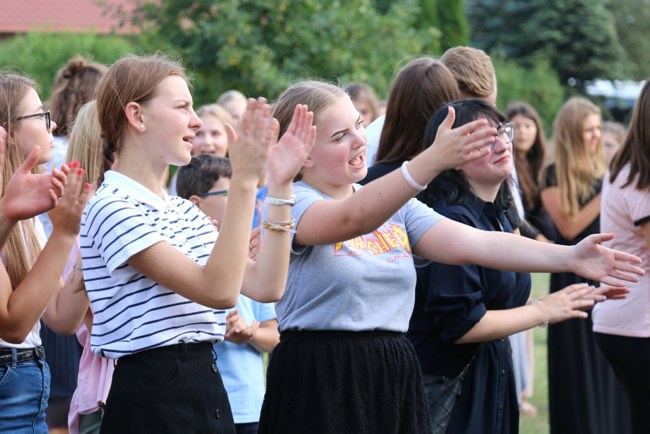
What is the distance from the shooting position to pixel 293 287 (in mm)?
3387

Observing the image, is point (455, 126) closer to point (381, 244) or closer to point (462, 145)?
point (381, 244)

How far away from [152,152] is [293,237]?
54cm

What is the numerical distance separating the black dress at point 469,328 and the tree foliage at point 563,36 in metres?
37.7

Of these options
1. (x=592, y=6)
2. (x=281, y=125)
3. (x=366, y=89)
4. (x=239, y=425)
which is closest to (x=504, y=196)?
(x=281, y=125)

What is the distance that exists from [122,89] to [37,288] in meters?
0.68

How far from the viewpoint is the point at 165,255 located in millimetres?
2932

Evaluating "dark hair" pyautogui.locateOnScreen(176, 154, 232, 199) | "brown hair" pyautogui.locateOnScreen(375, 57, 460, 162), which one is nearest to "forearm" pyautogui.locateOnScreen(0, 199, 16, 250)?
"brown hair" pyautogui.locateOnScreen(375, 57, 460, 162)

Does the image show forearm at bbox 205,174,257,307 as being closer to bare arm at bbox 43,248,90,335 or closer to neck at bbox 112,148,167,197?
neck at bbox 112,148,167,197

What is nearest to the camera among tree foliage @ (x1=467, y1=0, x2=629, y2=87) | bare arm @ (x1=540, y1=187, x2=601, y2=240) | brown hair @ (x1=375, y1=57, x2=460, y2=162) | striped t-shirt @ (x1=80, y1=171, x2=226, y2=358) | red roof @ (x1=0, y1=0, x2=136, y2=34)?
striped t-shirt @ (x1=80, y1=171, x2=226, y2=358)

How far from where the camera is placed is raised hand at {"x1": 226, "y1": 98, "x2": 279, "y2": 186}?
111 inches

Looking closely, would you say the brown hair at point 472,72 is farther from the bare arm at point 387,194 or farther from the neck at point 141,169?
the neck at point 141,169

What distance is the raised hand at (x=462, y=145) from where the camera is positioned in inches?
108

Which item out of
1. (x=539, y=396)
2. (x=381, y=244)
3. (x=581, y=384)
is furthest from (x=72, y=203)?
(x=539, y=396)

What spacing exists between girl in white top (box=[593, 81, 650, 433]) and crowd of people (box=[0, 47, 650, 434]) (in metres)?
0.77
